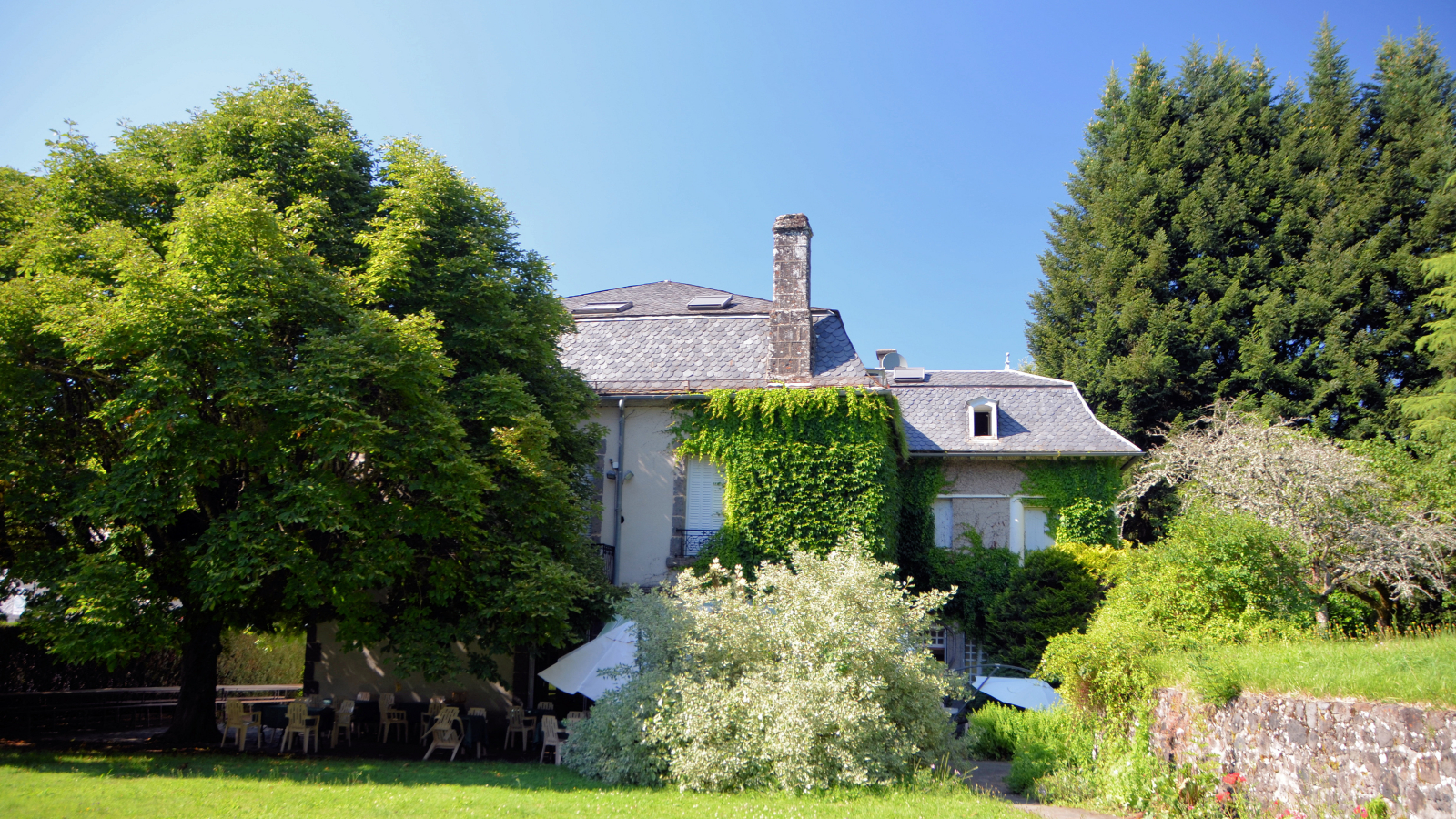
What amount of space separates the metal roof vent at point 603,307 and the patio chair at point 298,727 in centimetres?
997

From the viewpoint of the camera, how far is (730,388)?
16.4 metres

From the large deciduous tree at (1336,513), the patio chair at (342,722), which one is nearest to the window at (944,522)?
the large deciduous tree at (1336,513)

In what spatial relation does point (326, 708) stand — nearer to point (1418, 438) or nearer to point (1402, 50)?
point (1418, 438)

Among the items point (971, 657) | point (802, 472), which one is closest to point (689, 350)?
point (802, 472)

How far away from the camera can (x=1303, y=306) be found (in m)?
24.7

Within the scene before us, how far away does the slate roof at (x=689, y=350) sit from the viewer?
16.7m

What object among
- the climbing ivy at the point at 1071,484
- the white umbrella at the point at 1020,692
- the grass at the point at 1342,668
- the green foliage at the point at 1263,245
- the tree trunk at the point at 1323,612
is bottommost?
the white umbrella at the point at 1020,692

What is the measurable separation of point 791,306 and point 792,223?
168 centimetres

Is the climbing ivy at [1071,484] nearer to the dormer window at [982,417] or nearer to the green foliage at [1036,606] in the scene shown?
the green foliage at [1036,606]

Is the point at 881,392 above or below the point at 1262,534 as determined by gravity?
above

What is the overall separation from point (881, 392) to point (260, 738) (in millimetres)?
11754

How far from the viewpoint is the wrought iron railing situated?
53.2 ft

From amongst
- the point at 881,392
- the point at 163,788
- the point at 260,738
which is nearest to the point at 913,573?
the point at 881,392

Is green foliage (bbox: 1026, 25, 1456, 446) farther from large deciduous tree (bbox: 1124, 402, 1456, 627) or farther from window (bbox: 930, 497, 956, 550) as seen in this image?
large deciduous tree (bbox: 1124, 402, 1456, 627)
